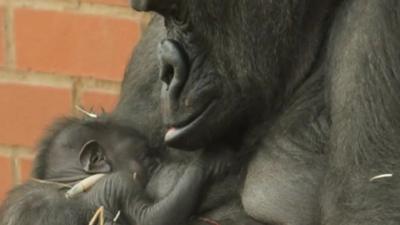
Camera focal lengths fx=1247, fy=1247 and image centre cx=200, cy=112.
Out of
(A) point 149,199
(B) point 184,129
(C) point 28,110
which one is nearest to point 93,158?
(A) point 149,199

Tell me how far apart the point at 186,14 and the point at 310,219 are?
15.2 inches

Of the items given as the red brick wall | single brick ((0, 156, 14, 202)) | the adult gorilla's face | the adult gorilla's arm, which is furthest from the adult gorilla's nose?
single brick ((0, 156, 14, 202))

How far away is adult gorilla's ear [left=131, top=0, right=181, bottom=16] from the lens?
1989mm

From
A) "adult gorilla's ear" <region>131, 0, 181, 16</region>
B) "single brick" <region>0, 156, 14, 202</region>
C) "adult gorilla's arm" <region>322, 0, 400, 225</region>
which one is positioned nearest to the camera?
"adult gorilla's arm" <region>322, 0, 400, 225</region>

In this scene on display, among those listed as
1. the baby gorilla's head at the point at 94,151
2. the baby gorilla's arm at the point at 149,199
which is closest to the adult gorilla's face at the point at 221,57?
the baby gorilla's arm at the point at 149,199

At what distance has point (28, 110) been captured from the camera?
3.04 meters

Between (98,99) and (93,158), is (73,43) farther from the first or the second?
(93,158)

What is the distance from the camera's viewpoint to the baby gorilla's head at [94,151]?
232 cm

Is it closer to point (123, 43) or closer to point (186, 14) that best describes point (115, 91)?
point (123, 43)

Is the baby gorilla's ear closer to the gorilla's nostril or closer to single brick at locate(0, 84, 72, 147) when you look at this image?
the gorilla's nostril

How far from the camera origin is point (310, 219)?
1983 mm

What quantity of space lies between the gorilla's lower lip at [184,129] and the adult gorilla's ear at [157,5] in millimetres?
176

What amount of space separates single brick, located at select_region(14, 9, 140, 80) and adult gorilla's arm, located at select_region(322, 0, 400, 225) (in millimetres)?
1059

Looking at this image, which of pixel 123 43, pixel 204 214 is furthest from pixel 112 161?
pixel 123 43
